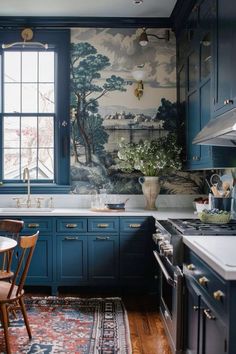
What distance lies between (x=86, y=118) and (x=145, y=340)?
8.42ft

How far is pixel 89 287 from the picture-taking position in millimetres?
4355

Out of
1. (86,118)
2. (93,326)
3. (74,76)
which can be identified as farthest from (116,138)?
(93,326)

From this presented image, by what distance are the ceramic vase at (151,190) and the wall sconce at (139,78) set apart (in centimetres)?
100

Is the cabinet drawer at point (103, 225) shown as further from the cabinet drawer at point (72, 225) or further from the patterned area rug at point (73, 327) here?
the patterned area rug at point (73, 327)

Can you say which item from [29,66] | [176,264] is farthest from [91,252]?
[29,66]

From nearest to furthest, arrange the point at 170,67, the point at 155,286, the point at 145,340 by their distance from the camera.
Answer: the point at 145,340, the point at 155,286, the point at 170,67

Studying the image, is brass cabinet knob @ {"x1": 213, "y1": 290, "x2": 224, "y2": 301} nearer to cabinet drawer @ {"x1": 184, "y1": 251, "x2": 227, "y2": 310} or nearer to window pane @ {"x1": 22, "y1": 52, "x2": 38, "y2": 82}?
cabinet drawer @ {"x1": 184, "y1": 251, "x2": 227, "y2": 310}

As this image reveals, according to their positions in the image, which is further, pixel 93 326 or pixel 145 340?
pixel 93 326

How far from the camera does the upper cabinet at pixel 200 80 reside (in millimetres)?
2982

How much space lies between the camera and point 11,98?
190 inches

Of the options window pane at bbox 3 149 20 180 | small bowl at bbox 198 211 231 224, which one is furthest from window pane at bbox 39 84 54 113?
small bowl at bbox 198 211 231 224

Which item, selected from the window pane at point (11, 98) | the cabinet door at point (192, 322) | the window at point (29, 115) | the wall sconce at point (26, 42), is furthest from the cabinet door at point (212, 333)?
the wall sconce at point (26, 42)

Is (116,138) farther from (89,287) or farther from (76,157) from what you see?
(89,287)

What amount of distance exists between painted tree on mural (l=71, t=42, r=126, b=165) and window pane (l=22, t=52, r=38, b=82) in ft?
1.49
